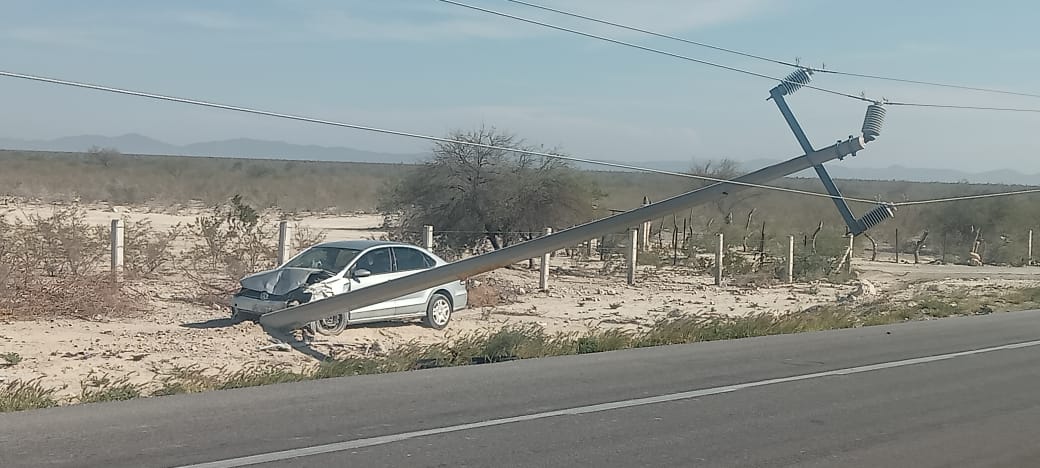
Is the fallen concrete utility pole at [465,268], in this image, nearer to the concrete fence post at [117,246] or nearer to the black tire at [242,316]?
the black tire at [242,316]

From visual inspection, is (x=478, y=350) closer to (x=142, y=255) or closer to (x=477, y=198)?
(x=142, y=255)

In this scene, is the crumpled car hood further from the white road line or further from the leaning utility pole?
the white road line

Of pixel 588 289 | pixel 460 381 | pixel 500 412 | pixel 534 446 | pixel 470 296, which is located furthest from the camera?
pixel 588 289

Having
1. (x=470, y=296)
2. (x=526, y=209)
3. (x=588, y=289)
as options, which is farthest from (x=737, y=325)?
(x=526, y=209)

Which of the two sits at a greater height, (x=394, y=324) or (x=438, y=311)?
(x=438, y=311)

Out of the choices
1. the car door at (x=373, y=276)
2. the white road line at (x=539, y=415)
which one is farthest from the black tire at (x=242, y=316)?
the white road line at (x=539, y=415)

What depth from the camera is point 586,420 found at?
33.8 ft

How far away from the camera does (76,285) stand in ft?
61.1

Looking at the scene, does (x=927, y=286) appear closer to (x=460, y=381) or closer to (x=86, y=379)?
(x=460, y=381)

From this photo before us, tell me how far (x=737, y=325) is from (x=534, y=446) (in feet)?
35.8

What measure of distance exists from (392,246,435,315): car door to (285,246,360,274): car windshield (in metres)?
0.83

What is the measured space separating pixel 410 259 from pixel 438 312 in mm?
1157

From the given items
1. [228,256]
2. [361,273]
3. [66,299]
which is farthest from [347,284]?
[228,256]

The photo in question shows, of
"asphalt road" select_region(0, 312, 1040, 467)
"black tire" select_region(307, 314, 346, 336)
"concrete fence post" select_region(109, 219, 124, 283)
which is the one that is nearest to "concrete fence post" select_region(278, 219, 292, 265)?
"concrete fence post" select_region(109, 219, 124, 283)
